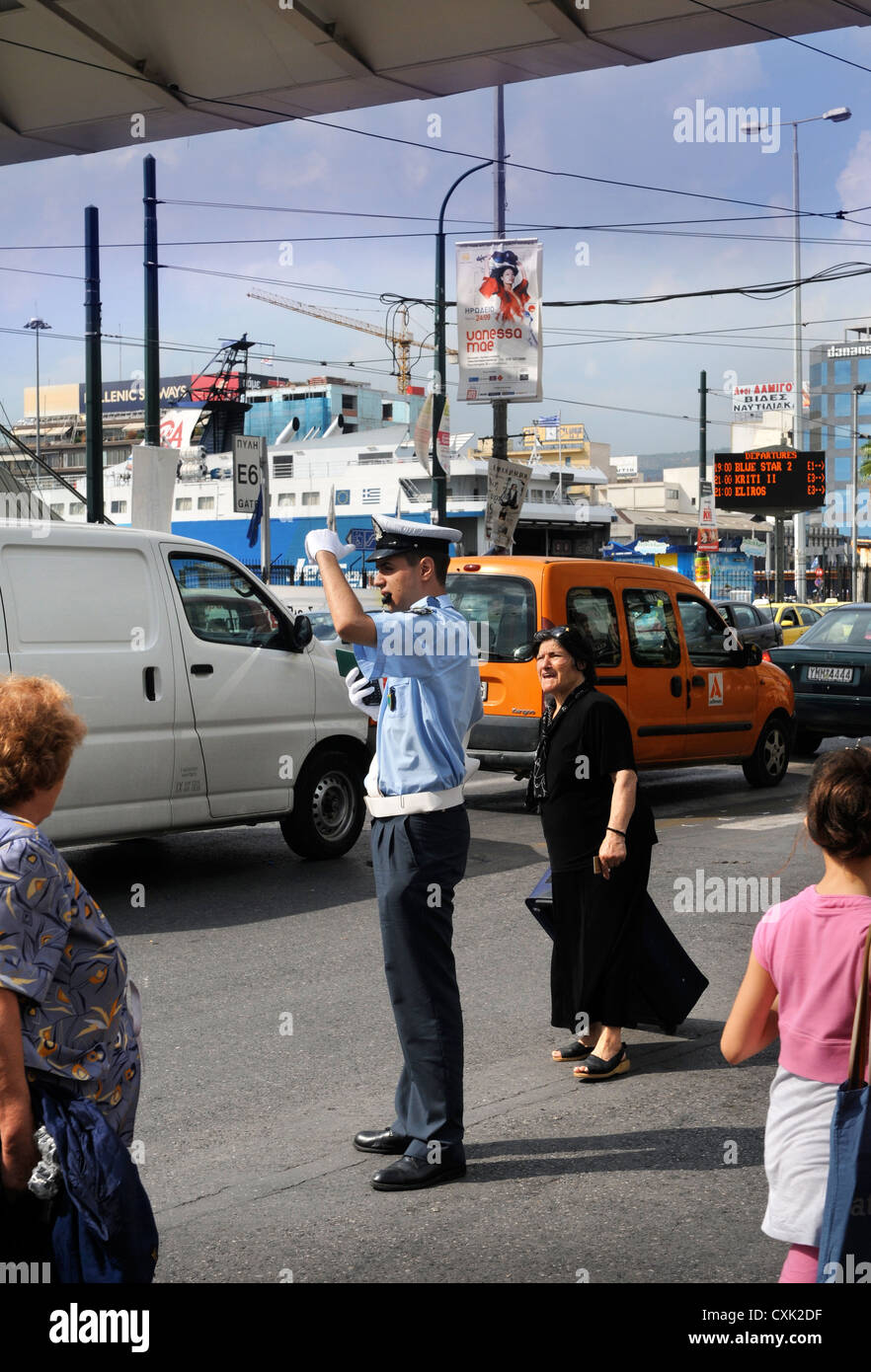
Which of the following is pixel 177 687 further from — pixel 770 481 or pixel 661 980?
pixel 770 481

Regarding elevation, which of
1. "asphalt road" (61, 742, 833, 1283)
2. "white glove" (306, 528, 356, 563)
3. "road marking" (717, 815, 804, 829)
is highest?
"white glove" (306, 528, 356, 563)

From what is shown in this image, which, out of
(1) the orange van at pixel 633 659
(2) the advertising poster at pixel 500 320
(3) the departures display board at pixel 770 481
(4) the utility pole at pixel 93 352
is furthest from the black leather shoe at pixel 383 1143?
(3) the departures display board at pixel 770 481

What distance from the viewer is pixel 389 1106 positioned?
5316 mm

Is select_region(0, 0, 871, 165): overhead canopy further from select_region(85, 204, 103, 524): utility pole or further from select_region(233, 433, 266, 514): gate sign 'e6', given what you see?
select_region(233, 433, 266, 514): gate sign 'e6'

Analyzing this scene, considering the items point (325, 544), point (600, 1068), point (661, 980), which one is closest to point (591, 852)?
point (661, 980)

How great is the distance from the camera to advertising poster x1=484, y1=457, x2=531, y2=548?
21.4 metres

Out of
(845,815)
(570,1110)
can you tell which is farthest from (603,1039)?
(845,815)

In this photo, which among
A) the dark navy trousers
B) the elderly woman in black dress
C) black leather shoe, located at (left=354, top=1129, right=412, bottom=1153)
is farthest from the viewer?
the elderly woman in black dress

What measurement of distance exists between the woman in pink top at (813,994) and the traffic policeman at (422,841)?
172 cm

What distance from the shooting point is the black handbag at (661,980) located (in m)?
5.79

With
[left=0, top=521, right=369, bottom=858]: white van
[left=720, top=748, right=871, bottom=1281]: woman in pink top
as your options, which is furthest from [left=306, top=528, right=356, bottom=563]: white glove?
[left=0, top=521, right=369, bottom=858]: white van

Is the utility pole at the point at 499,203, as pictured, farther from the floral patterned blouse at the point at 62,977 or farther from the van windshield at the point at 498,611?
the floral patterned blouse at the point at 62,977
